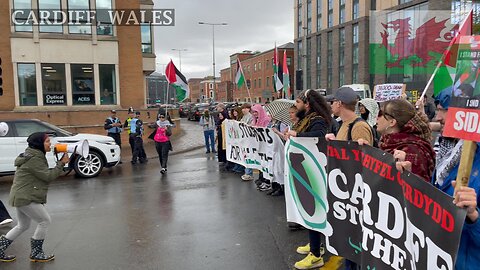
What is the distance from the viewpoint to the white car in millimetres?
10117

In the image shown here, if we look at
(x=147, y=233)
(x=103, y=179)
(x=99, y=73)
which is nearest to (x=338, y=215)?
(x=147, y=233)

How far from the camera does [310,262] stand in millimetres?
4336

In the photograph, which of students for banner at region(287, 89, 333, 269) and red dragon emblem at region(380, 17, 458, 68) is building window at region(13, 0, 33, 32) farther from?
students for banner at region(287, 89, 333, 269)

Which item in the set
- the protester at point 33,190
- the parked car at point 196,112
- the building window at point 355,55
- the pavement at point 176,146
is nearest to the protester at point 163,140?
the pavement at point 176,146

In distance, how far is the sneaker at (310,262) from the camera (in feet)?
14.2

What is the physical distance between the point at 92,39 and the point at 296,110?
57.1 feet

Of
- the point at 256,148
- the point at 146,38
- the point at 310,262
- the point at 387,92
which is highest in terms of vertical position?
the point at 146,38

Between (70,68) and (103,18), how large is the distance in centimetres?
304

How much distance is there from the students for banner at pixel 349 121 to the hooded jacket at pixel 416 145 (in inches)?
27.7

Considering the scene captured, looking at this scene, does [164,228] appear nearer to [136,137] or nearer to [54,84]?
[136,137]

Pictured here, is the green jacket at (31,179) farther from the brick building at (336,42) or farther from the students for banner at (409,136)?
the brick building at (336,42)

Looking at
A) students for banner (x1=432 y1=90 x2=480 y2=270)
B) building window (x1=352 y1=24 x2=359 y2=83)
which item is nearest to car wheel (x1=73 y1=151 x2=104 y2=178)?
students for banner (x1=432 y1=90 x2=480 y2=270)

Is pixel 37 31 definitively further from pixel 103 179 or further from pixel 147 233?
pixel 147 233

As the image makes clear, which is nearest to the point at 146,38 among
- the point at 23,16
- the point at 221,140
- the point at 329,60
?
the point at 23,16
